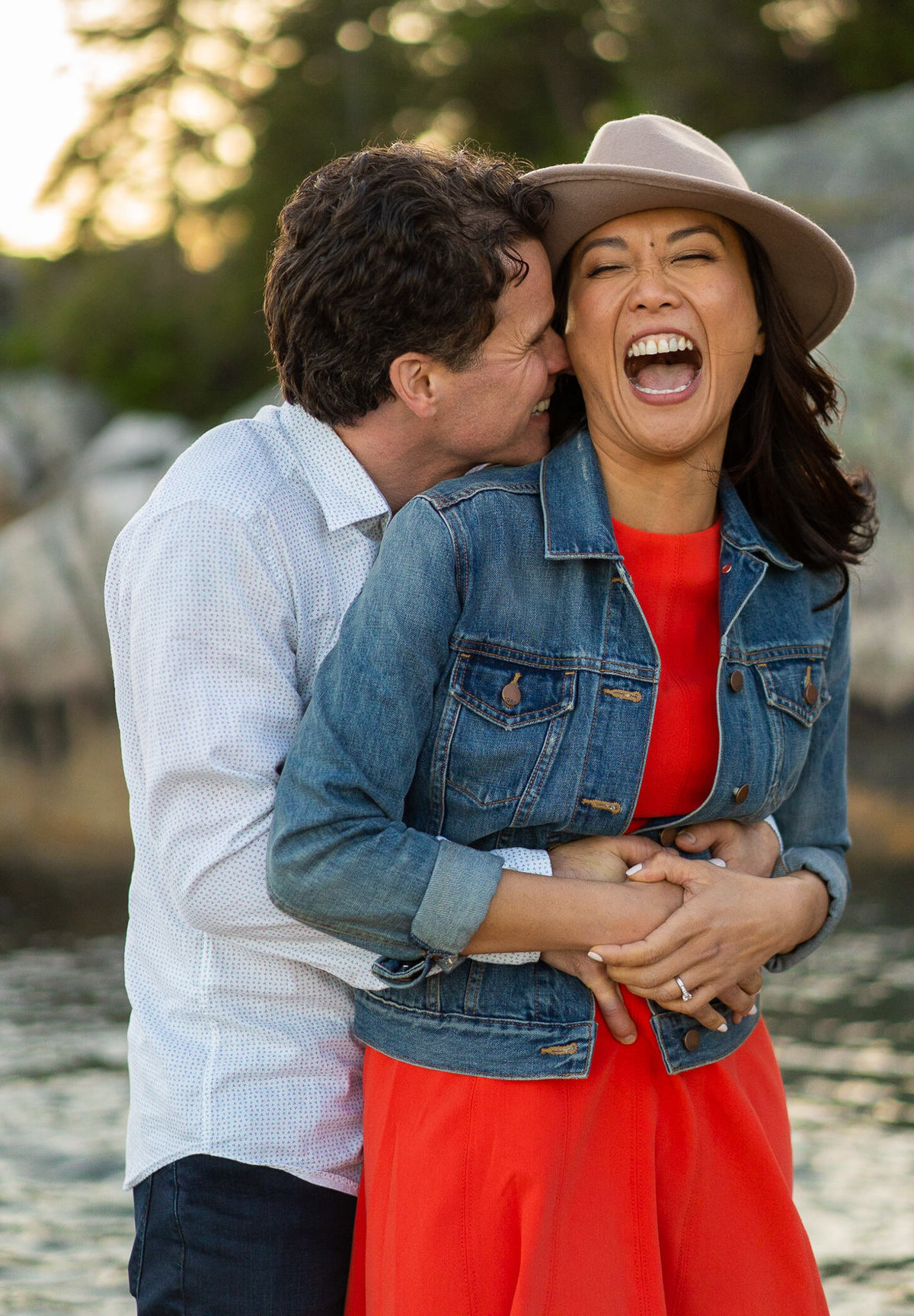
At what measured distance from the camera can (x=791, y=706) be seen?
6.76ft

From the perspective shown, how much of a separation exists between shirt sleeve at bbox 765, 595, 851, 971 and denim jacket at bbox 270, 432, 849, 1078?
0.22m

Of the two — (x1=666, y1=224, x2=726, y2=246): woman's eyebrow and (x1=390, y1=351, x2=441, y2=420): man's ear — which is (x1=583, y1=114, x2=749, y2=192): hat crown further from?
(x1=390, y1=351, x2=441, y2=420): man's ear

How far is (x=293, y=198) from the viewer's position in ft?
6.94

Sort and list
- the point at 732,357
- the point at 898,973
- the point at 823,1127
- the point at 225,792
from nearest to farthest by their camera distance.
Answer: the point at 225,792
the point at 732,357
the point at 823,1127
the point at 898,973

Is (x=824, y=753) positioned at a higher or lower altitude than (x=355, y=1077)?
higher

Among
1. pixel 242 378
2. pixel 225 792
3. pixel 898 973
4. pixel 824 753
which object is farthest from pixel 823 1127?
pixel 242 378

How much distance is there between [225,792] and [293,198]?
0.89m

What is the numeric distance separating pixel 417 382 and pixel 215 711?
2.00 ft

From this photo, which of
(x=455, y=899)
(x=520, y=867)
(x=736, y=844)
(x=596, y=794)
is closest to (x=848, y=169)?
(x=736, y=844)

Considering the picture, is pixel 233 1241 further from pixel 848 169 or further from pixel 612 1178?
pixel 848 169

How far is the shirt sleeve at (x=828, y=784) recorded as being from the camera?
2.25 m

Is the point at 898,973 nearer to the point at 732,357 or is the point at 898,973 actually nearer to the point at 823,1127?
the point at 823,1127

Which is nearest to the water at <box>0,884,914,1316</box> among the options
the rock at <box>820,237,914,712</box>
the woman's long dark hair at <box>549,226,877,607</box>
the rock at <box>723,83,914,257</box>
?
the rock at <box>820,237,914,712</box>

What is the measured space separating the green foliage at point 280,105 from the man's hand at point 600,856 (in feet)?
44.3
